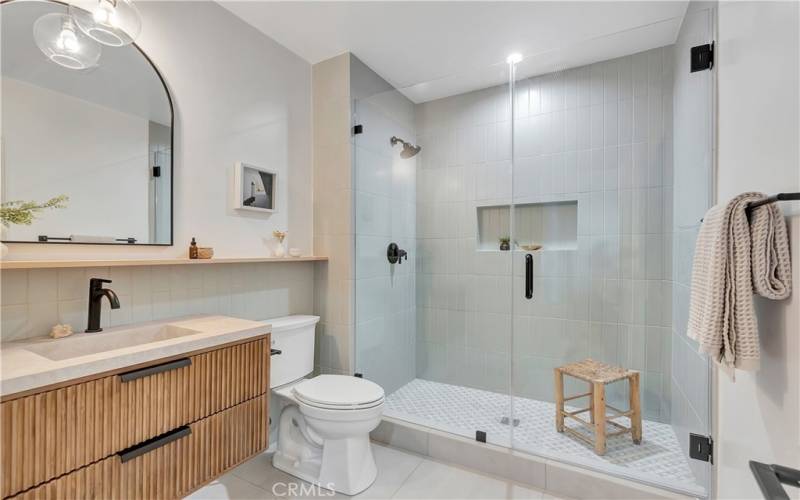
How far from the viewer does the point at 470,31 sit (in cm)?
212

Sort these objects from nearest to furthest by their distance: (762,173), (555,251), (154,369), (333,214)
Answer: (762,173) < (154,369) < (555,251) < (333,214)

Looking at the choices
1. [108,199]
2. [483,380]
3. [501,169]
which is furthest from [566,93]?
[108,199]

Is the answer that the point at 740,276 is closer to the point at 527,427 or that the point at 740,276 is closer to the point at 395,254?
the point at 527,427

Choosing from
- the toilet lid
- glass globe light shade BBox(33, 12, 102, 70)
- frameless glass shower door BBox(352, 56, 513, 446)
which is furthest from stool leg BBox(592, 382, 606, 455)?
glass globe light shade BBox(33, 12, 102, 70)

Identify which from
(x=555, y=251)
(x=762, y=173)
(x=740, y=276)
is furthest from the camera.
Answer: (x=555, y=251)

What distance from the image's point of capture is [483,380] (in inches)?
94.3

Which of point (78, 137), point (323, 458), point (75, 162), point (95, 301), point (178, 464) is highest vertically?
point (78, 137)

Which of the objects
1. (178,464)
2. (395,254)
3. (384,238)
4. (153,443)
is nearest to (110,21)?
(153,443)

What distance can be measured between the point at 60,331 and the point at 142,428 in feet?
1.74

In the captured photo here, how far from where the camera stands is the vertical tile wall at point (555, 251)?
73.9 inches

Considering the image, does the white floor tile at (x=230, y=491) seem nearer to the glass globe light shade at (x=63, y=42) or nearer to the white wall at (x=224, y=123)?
the white wall at (x=224, y=123)

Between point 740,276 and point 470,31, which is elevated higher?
point 470,31

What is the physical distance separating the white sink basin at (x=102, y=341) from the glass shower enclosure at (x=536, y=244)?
1112mm

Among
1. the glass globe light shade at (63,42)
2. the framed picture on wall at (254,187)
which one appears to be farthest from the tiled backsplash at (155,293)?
the glass globe light shade at (63,42)
